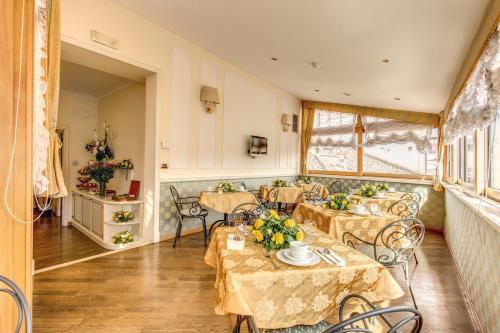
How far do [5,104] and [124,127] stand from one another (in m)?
3.67

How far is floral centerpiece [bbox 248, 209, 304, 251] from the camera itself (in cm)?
161

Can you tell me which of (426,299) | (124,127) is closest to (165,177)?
(124,127)

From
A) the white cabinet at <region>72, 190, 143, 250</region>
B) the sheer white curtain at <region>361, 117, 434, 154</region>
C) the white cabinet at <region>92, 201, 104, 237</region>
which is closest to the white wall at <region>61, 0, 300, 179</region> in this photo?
the white cabinet at <region>72, 190, 143, 250</region>

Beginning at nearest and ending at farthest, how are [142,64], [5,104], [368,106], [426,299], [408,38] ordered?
1. [5,104]
2. [426,299]
3. [408,38]
4. [142,64]
5. [368,106]

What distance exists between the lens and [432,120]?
552cm

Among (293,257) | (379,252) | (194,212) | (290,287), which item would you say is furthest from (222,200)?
(290,287)

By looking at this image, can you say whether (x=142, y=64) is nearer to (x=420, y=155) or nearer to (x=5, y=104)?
(x=5, y=104)

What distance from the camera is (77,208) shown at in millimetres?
4910

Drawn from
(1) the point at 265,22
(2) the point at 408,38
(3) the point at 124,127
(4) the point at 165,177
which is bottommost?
(4) the point at 165,177

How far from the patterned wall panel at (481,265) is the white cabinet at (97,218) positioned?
14.6 feet

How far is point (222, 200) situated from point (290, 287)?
2.85 metres

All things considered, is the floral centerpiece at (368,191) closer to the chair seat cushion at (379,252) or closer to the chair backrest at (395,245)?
the chair backrest at (395,245)

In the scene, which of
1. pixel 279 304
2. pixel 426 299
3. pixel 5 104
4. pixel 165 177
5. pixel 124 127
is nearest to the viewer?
pixel 279 304

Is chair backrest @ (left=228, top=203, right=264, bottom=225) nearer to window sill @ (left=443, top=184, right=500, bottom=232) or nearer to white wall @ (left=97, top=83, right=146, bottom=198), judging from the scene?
window sill @ (left=443, top=184, right=500, bottom=232)
